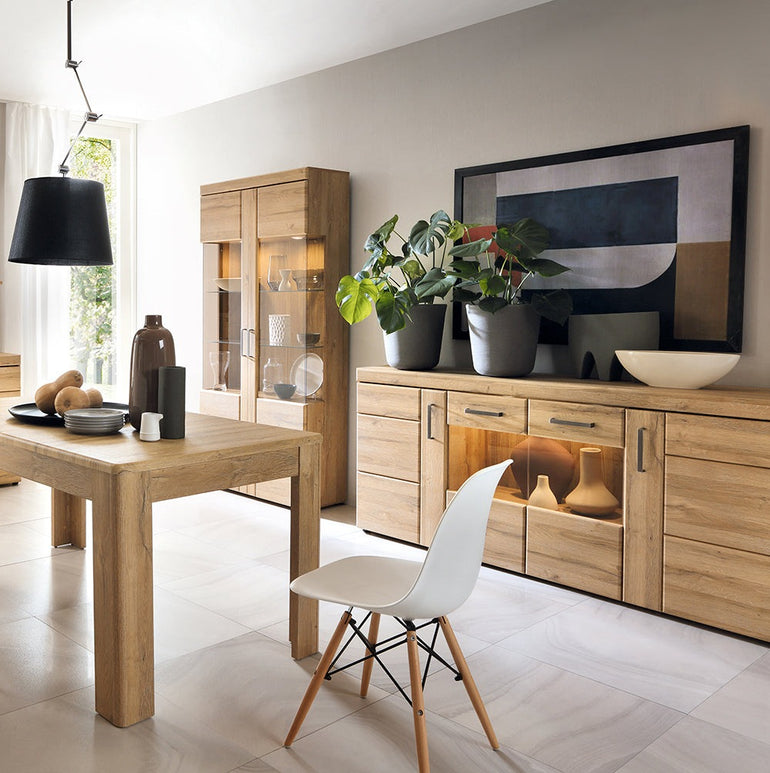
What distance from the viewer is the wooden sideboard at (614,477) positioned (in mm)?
2895

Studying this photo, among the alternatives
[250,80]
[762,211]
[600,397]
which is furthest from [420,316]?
[250,80]

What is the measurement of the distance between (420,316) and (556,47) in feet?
4.54

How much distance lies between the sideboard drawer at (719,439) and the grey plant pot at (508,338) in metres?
0.78

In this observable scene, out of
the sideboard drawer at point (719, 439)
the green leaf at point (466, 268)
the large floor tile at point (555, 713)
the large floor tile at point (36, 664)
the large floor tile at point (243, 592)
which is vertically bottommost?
the large floor tile at point (555, 713)

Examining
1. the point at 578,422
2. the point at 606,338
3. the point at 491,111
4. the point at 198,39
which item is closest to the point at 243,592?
the point at 578,422

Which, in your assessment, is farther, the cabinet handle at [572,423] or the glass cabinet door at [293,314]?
the glass cabinet door at [293,314]

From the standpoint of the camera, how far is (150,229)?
249 inches

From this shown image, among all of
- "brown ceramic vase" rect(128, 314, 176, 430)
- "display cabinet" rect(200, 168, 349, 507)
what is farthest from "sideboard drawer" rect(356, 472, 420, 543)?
"brown ceramic vase" rect(128, 314, 176, 430)

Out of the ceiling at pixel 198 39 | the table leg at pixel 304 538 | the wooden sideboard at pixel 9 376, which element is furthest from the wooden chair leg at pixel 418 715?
the wooden sideboard at pixel 9 376

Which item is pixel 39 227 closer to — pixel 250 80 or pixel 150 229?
pixel 250 80

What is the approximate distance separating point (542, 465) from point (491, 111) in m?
1.79

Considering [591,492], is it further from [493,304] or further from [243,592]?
[243,592]

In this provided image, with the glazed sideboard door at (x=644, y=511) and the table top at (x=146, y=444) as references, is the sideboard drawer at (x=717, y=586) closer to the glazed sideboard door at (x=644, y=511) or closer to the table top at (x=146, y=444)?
the glazed sideboard door at (x=644, y=511)

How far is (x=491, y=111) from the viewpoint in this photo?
13.4 ft
